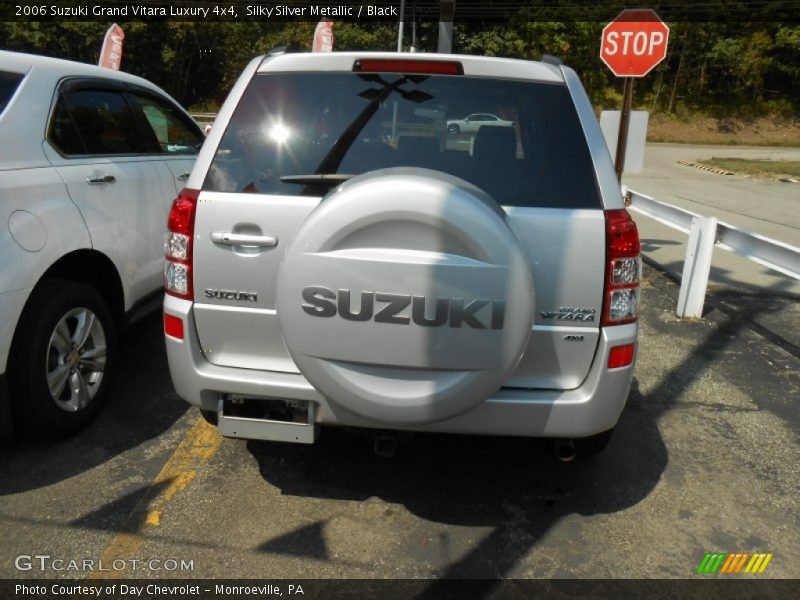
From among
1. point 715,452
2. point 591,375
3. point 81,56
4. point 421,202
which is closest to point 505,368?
point 591,375

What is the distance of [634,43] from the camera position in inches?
310

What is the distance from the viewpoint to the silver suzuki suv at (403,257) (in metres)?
2.13

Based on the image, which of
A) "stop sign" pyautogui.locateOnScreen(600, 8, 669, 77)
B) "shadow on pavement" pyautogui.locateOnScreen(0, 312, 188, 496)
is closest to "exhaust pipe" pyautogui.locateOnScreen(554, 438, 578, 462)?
"shadow on pavement" pyautogui.locateOnScreen(0, 312, 188, 496)

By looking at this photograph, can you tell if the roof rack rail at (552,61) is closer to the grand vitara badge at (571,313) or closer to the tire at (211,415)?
the grand vitara badge at (571,313)

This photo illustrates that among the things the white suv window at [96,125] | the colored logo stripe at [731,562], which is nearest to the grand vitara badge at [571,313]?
the colored logo stripe at [731,562]

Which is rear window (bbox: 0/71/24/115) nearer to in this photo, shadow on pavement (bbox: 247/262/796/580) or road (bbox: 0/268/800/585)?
road (bbox: 0/268/800/585)

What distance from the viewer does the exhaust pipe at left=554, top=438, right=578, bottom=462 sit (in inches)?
107

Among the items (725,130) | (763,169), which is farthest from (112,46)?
(725,130)

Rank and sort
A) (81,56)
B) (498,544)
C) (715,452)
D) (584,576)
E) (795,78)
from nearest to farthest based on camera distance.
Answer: (584,576) → (498,544) → (715,452) → (81,56) → (795,78)

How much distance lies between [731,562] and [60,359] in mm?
3219

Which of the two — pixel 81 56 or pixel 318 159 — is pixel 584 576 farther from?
pixel 81 56

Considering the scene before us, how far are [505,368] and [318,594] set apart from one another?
3.49 ft

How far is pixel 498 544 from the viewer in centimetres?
258

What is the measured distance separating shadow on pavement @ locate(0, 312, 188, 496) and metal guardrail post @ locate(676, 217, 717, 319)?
4.36 metres
